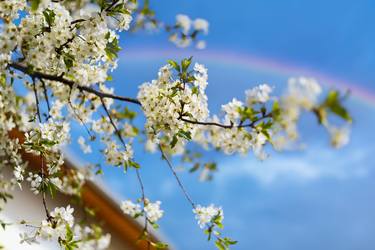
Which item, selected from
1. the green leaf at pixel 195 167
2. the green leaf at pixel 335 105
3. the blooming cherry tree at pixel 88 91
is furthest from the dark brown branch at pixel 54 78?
the green leaf at pixel 335 105

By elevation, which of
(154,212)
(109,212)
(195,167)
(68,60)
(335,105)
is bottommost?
(335,105)

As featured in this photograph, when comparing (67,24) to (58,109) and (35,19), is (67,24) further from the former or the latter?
(58,109)

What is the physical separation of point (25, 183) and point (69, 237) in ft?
8.50

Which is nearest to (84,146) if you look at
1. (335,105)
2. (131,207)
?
(131,207)

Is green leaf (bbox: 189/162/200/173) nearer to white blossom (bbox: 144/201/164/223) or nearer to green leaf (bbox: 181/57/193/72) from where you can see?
white blossom (bbox: 144/201/164/223)

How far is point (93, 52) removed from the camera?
3064mm

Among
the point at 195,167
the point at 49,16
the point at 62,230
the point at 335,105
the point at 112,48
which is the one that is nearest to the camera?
the point at 335,105

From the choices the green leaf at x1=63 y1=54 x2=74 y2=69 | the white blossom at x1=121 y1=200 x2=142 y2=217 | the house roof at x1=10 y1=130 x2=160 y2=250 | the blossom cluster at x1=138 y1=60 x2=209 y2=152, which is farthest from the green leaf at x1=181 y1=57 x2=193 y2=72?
the house roof at x1=10 y1=130 x2=160 y2=250

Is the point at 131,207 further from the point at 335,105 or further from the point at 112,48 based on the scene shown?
the point at 335,105

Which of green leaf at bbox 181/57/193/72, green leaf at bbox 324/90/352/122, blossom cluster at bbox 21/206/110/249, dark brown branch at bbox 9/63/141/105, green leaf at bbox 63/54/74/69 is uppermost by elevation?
green leaf at bbox 181/57/193/72

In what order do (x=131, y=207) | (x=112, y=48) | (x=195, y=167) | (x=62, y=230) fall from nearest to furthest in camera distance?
(x=62, y=230), (x=112, y=48), (x=131, y=207), (x=195, y=167)

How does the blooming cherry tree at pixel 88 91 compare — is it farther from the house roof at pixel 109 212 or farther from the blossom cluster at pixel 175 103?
the house roof at pixel 109 212

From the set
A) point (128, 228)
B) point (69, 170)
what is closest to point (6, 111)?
point (69, 170)

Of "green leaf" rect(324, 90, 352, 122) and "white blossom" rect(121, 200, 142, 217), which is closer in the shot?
"green leaf" rect(324, 90, 352, 122)
